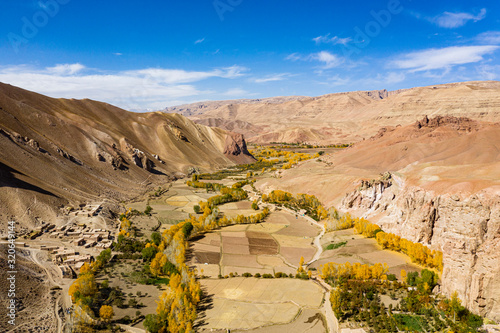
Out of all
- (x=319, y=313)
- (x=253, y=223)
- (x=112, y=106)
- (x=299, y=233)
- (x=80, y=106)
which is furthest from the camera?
(x=112, y=106)

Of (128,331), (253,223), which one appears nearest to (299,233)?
(253,223)

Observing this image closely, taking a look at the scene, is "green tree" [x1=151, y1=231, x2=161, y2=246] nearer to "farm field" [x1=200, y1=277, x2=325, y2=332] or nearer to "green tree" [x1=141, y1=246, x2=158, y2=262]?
"green tree" [x1=141, y1=246, x2=158, y2=262]

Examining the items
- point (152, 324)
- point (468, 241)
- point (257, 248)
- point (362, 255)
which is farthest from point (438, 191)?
point (152, 324)

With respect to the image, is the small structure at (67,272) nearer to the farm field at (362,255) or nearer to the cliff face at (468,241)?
the farm field at (362,255)

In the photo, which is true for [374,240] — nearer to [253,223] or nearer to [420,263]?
[420,263]

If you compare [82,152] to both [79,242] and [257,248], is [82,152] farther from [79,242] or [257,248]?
[257,248]

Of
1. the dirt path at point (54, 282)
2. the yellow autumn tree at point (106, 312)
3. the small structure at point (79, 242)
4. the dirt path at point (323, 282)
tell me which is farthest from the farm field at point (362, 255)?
the small structure at point (79, 242)
